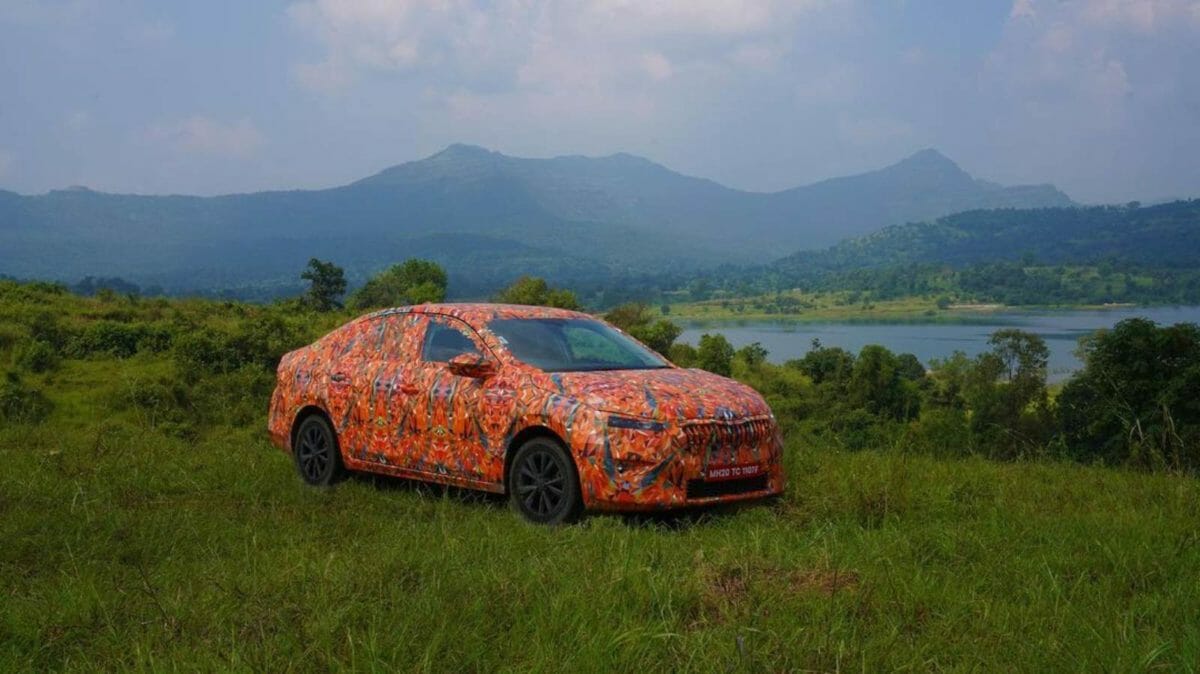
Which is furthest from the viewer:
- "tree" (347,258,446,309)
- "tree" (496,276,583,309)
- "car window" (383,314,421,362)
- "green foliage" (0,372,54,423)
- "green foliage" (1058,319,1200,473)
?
"tree" (347,258,446,309)

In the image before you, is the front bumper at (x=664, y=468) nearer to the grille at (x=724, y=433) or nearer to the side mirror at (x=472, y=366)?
the grille at (x=724, y=433)

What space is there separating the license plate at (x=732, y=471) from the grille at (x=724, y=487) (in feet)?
0.09

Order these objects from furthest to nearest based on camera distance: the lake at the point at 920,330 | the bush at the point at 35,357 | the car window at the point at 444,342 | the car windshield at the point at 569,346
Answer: the lake at the point at 920,330 → the bush at the point at 35,357 → the car window at the point at 444,342 → the car windshield at the point at 569,346

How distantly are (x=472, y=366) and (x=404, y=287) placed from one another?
58838mm

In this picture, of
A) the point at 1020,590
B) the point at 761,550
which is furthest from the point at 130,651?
the point at 1020,590

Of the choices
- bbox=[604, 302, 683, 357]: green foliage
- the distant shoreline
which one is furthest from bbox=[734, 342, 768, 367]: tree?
the distant shoreline

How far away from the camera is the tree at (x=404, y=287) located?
170ft

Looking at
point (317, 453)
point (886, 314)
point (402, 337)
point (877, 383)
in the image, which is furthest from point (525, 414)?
point (886, 314)

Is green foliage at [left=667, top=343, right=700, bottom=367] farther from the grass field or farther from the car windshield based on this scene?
the grass field

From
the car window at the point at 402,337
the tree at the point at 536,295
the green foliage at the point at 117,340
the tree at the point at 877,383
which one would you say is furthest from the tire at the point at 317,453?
the tree at the point at 877,383

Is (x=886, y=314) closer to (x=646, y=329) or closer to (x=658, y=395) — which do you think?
(x=646, y=329)

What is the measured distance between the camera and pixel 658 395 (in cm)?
697

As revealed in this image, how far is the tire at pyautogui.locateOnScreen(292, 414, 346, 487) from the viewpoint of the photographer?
8.70m

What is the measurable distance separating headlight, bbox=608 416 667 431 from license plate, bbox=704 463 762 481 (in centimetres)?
45
